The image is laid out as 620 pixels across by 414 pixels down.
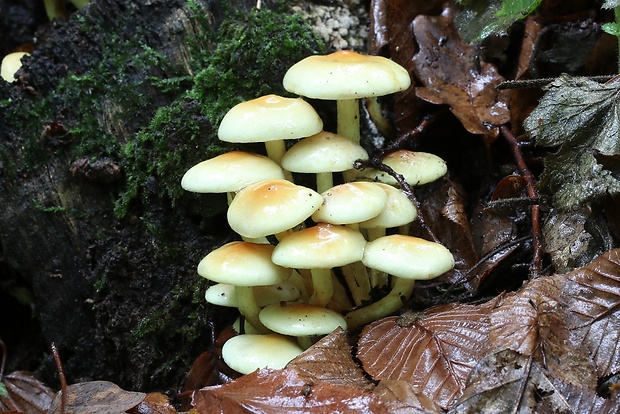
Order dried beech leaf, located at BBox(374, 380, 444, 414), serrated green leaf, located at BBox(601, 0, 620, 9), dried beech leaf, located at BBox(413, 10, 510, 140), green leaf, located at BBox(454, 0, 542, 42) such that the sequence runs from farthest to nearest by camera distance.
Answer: dried beech leaf, located at BBox(413, 10, 510, 140), green leaf, located at BBox(454, 0, 542, 42), serrated green leaf, located at BBox(601, 0, 620, 9), dried beech leaf, located at BBox(374, 380, 444, 414)

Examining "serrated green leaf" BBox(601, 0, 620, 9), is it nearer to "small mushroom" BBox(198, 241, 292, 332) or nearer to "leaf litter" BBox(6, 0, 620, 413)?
"leaf litter" BBox(6, 0, 620, 413)

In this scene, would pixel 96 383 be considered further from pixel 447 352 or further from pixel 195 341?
pixel 447 352

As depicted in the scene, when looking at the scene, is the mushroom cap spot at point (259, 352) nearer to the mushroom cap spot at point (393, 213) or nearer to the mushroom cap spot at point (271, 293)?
the mushroom cap spot at point (271, 293)

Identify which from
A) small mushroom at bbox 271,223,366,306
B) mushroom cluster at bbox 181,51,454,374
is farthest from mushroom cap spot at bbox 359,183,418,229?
small mushroom at bbox 271,223,366,306

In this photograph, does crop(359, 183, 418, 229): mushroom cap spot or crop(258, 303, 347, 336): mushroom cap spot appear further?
crop(359, 183, 418, 229): mushroom cap spot

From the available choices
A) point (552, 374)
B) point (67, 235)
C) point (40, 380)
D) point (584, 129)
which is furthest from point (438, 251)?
point (40, 380)

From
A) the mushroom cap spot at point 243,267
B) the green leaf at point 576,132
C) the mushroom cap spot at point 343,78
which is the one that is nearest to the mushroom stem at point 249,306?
the mushroom cap spot at point 243,267

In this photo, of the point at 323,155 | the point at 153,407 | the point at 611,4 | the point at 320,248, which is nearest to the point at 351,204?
the point at 320,248

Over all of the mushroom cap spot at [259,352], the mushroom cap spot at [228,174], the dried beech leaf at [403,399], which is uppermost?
the mushroom cap spot at [228,174]
